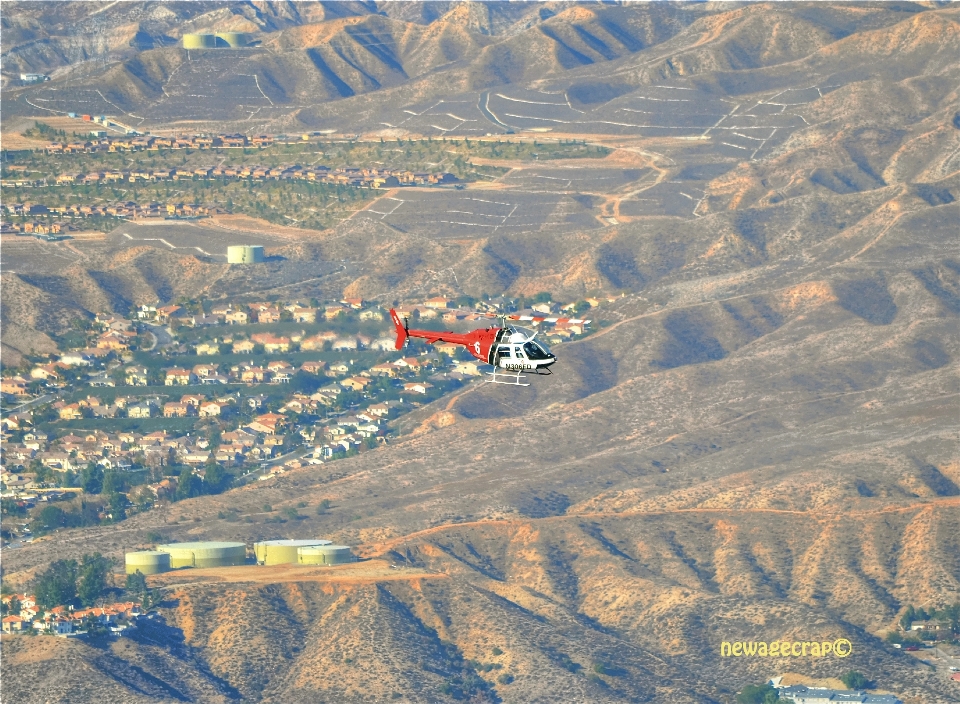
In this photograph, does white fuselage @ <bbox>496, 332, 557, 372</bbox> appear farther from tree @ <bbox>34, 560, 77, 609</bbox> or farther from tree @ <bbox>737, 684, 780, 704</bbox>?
tree @ <bbox>34, 560, 77, 609</bbox>

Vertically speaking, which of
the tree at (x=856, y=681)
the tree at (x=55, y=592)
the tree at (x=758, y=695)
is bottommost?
the tree at (x=758, y=695)

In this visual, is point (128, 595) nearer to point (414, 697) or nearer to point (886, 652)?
point (414, 697)

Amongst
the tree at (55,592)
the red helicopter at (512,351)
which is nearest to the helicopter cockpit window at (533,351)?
the red helicopter at (512,351)

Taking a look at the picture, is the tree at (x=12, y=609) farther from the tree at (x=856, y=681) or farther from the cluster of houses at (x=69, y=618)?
the tree at (x=856, y=681)

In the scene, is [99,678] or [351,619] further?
[351,619]

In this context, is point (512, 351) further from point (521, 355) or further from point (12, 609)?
point (12, 609)

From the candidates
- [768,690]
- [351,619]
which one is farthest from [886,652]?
[351,619]

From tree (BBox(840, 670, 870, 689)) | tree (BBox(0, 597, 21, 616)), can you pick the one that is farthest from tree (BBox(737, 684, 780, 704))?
tree (BBox(0, 597, 21, 616))
